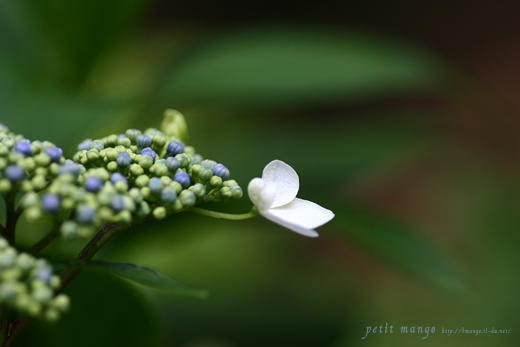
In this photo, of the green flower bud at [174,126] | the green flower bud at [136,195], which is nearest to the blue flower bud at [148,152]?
the green flower bud at [136,195]

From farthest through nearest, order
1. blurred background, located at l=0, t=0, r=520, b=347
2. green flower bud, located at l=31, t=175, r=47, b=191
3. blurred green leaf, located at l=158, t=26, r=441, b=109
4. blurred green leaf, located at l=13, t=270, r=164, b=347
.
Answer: blurred green leaf, located at l=158, t=26, r=441, b=109, blurred background, located at l=0, t=0, r=520, b=347, blurred green leaf, located at l=13, t=270, r=164, b=347, green flower bud, located at l=31, t=175, r=47, b=191

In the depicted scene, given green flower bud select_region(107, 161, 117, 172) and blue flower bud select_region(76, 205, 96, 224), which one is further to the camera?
green flower bud select_region(107, 161, 117, 172)

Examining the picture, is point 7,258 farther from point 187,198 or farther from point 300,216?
point 300,216

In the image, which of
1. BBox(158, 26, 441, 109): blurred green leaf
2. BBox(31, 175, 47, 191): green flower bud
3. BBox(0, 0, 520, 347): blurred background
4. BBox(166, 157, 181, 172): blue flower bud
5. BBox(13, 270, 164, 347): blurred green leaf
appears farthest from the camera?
BBox(158, 26, 441, 109): blurred green leaf

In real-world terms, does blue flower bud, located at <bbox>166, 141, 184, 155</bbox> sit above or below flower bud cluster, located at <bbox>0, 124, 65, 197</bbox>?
above

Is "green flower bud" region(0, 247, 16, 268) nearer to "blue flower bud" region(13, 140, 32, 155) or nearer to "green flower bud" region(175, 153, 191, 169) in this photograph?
"blue flower bud" region(13, 140, 32, 155)

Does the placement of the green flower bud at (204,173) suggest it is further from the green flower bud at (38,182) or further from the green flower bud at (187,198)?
the green flower bud at (38,182)

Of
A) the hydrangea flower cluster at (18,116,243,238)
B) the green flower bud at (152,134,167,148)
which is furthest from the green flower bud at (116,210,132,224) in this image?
the green flower bud at (152,134,167,148)

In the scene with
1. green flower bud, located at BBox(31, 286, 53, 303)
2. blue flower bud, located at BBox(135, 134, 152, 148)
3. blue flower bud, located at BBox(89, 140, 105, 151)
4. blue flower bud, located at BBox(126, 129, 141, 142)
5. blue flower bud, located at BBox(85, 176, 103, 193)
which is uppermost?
blue flower bud, located at BBox(126, 129, 141, 142)
